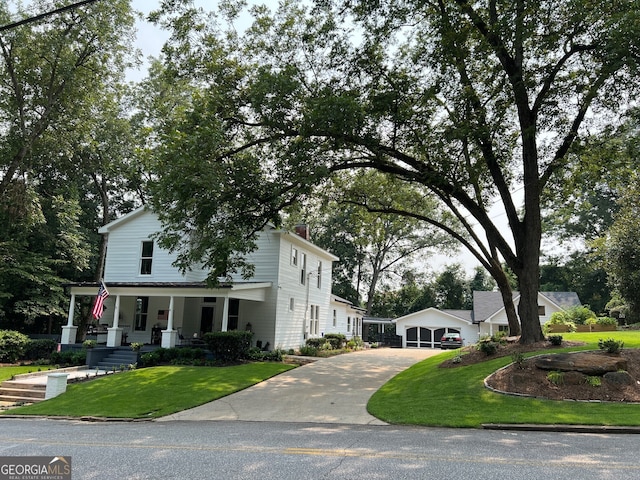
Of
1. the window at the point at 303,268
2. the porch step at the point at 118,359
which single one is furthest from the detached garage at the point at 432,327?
the porch step at the point at 118,359

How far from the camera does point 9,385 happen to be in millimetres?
14219

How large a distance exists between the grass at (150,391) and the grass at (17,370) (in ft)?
12.6

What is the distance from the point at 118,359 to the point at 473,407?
581 inches

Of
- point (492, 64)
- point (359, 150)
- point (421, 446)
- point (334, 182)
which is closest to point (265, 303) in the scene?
point (334, 182)

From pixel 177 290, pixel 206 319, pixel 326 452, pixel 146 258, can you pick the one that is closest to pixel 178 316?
pixel 206 319

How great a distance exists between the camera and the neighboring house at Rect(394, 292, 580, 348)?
3622cm

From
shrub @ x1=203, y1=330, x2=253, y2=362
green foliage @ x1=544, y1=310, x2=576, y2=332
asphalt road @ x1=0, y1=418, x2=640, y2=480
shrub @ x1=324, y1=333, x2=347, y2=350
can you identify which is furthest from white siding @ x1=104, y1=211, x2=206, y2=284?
green foliage @ x1=544, y1=310, x2=576, y2=332

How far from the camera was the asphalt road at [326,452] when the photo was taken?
4957 millimetres

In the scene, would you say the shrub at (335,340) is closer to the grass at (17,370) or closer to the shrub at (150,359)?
the shrub at (150,359)

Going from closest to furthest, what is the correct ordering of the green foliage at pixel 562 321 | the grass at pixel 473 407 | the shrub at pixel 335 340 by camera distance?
the grass at pixel 473 407 < the green foliage at pixel 562 321 < the shrub at pixel 335 340

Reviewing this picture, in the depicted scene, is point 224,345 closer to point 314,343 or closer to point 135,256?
point 135,256

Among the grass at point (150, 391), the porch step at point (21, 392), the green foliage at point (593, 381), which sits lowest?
the porch step at point (21, 392)

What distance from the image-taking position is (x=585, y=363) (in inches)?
403

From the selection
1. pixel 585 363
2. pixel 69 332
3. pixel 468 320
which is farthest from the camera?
pixel 468 320
